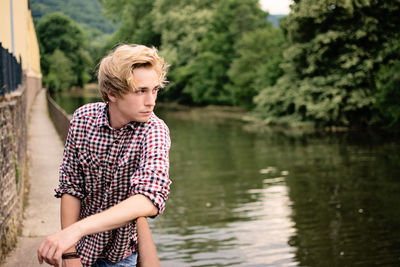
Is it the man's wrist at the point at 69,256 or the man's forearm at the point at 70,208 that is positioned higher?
the man's forearm at the point at 70,208

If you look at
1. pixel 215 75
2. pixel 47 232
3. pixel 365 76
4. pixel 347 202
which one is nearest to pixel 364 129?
pixel 365 76

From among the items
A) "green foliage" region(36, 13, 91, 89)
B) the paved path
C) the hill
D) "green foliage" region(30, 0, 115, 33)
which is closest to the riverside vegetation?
the hill

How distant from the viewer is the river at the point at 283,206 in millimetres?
10469

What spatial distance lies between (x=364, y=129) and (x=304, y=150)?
9.16m

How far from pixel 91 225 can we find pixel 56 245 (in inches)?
4.4

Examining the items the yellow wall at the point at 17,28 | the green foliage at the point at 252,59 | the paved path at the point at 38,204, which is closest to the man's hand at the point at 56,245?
the paved path at the point at 38,204

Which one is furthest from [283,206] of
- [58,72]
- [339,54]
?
[58,72]

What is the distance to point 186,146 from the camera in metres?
25.7

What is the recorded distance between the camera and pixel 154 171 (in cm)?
173

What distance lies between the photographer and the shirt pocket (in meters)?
1.93

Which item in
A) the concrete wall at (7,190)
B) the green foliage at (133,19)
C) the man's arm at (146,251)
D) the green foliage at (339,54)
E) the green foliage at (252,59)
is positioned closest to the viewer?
the man's arm at (146,251)

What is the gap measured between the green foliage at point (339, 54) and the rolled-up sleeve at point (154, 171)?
28.4 meters

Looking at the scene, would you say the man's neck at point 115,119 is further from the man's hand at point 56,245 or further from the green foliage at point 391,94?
the green foliage at point 391,94

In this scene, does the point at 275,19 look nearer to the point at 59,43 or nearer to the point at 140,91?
the point at 59,43
